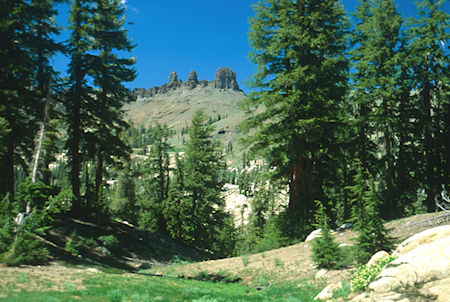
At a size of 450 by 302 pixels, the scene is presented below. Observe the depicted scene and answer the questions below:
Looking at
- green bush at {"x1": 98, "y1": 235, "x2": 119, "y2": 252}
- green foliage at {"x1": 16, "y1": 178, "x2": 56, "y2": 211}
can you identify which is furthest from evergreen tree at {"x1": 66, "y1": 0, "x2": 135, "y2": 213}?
green foliage at {"x1": 16, "y1": 178, "x2": 56, "y2": 211}

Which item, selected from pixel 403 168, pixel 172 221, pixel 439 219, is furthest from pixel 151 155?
pixel 439 219

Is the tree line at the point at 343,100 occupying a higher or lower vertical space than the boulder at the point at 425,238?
higher

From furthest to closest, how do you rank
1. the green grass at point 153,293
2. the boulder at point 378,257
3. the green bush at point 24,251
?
the green bush at point 24,251 < the boulder at point 378,257 < the green grass at point 153,293

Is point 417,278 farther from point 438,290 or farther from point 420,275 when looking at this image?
point 438,290

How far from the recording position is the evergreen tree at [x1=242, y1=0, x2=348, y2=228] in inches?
663

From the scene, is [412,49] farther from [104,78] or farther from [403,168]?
[104,78]

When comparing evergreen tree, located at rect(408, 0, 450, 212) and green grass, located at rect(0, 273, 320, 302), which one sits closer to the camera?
green grass, located at rect(0, 273, 320, 302)

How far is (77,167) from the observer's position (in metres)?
21.3

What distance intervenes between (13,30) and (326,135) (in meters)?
19.5

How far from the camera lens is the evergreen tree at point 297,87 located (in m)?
16.8

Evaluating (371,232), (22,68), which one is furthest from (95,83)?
(371,232)

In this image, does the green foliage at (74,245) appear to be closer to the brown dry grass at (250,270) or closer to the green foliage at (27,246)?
the brown dry grass at (250,270)

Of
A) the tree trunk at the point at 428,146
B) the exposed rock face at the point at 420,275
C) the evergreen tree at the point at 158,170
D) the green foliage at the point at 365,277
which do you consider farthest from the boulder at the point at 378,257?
the evergreen tree at the point at 158,170

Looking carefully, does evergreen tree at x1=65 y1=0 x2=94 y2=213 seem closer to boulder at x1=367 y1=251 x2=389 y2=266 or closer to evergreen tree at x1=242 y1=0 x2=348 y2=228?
evergreen tree at x1=242 y1=0 x2=348 y2=228
